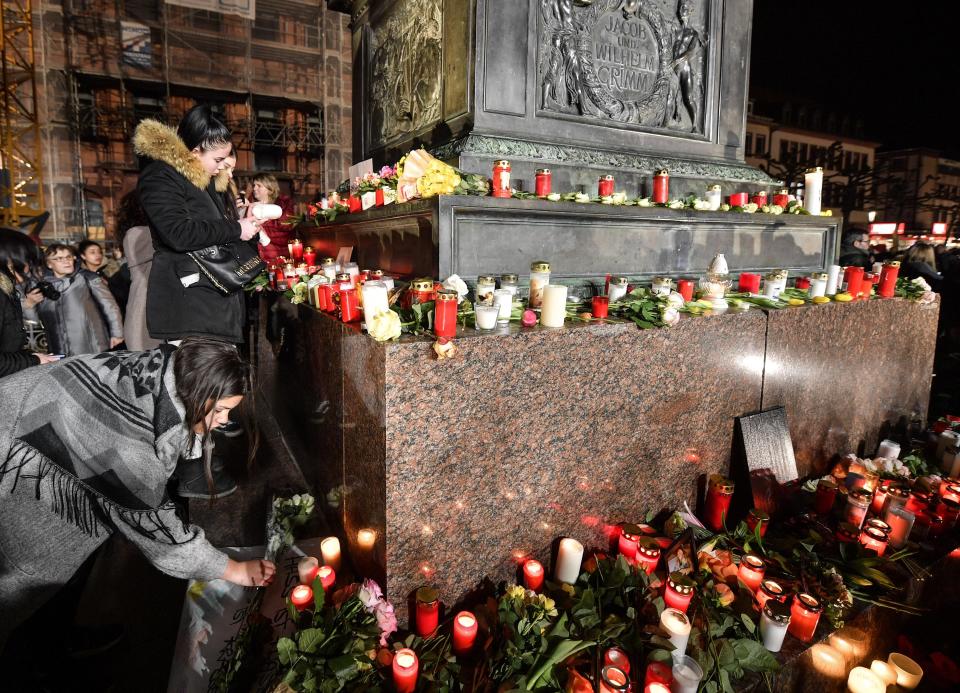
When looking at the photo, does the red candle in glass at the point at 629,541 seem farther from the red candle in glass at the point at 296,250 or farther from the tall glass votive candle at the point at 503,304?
Answer: the red candle in glass at the point at 296,250

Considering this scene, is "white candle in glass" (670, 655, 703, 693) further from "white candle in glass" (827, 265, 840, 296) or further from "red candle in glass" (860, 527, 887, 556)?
"white candle in glass" (827, 265, 840, 296)

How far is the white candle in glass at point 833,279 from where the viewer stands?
3.65 m

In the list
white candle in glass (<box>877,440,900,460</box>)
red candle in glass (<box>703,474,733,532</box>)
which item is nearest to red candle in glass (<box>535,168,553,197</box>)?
red candle in glass (<box>703,474,733,532</box>)

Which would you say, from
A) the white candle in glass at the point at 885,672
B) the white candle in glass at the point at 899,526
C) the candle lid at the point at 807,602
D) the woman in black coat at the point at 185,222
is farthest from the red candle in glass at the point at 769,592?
the woman in black coat at the point at 185,222

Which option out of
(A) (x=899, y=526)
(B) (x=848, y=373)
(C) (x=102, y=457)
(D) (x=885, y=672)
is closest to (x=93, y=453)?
(C) (x=102, y=457)

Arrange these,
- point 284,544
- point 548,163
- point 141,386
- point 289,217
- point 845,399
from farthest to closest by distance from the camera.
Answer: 1. point 289,217
2. point 845,399
3. point 548,163
4. point 284,544
5. point 141,386

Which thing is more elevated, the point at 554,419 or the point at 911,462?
the point at 554,419

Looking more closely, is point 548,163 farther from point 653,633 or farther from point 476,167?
point 653,633

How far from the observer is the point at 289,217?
525 cm

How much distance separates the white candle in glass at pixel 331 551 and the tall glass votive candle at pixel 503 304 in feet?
3.99

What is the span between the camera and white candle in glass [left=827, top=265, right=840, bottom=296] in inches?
144

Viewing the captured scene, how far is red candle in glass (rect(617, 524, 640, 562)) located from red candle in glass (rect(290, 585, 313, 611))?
138cm

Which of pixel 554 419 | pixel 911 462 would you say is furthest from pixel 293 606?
pixel 911 462

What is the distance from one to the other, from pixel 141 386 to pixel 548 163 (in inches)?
101
